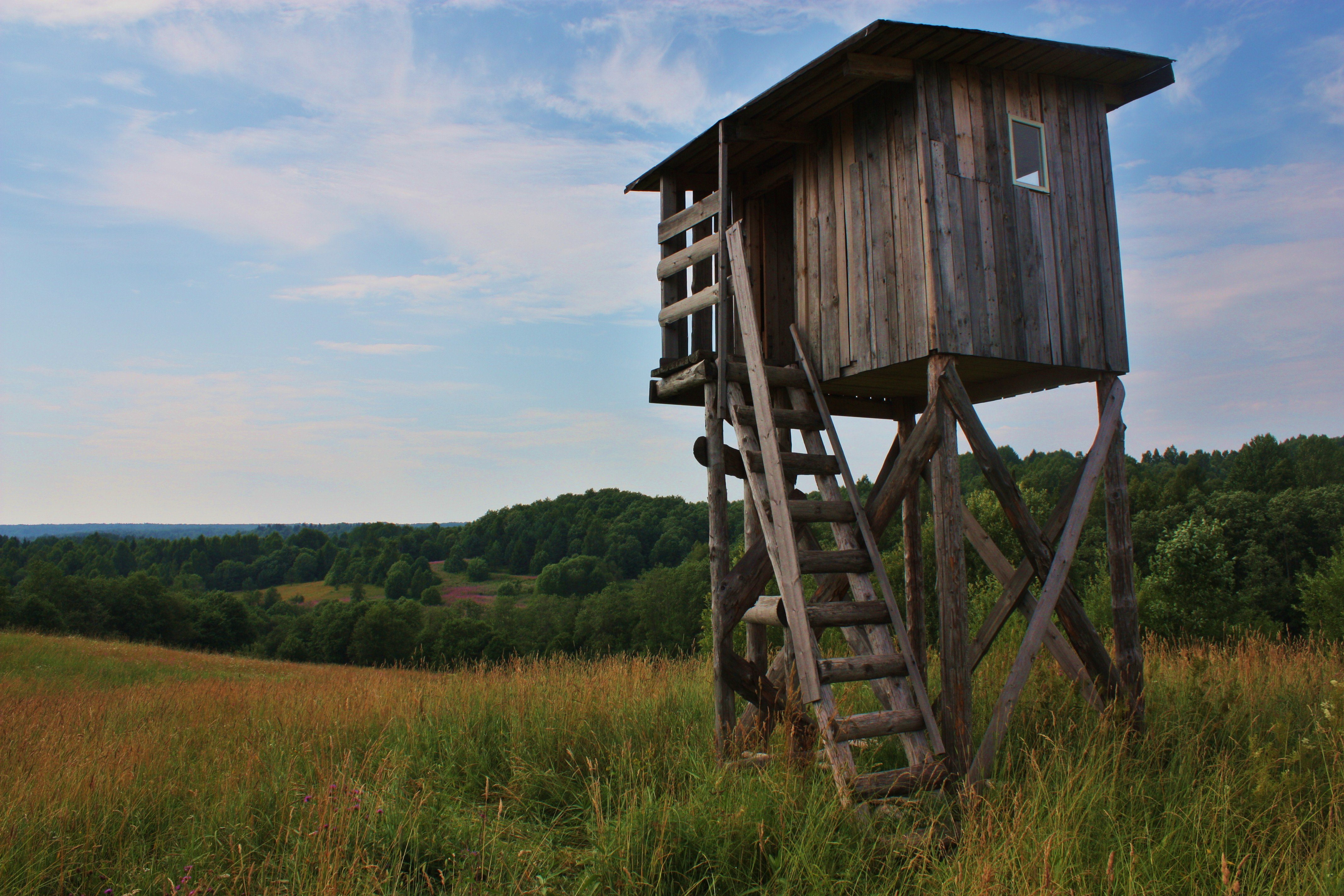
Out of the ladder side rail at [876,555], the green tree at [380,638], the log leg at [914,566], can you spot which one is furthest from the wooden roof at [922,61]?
the green tree at [380,638]

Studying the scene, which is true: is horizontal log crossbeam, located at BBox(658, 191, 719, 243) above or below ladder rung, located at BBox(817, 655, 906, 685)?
above

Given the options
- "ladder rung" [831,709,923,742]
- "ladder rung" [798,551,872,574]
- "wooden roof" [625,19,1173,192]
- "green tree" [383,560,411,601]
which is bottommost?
"green tree" [383,560,411,601]

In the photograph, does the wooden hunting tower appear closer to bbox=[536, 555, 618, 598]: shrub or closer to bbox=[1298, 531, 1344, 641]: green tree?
bbox=[1298, 531, 1344, 641]: green tree

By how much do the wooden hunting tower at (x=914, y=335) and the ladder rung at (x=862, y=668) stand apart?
0.02 meters

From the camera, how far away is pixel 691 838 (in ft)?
15.6

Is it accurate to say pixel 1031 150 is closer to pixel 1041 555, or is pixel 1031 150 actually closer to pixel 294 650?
pixel 1041 555

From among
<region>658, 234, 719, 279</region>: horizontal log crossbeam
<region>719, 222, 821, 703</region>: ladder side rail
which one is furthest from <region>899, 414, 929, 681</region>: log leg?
<region>658, 234, 719, 279</region>: horizontal log crossbeam

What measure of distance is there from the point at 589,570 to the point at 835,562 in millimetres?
67367

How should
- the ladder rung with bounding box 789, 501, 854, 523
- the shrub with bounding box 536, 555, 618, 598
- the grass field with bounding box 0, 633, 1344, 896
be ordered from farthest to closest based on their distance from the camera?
1. the shrub with bounding box 536, 555, 618, 598
2. the ladder rung with bounding box 789, 501, 854, 523
3. the grass field with bounding box 0, 633, 1344, 896

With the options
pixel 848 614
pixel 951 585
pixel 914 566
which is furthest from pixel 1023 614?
pixel 848 614

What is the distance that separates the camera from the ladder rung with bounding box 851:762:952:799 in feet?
17.9

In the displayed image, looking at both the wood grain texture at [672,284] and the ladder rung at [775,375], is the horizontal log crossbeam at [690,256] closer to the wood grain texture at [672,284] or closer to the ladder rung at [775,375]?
the wood grain texture at [672,284]

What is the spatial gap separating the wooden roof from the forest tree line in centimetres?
393

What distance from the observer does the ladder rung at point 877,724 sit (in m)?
5.70
